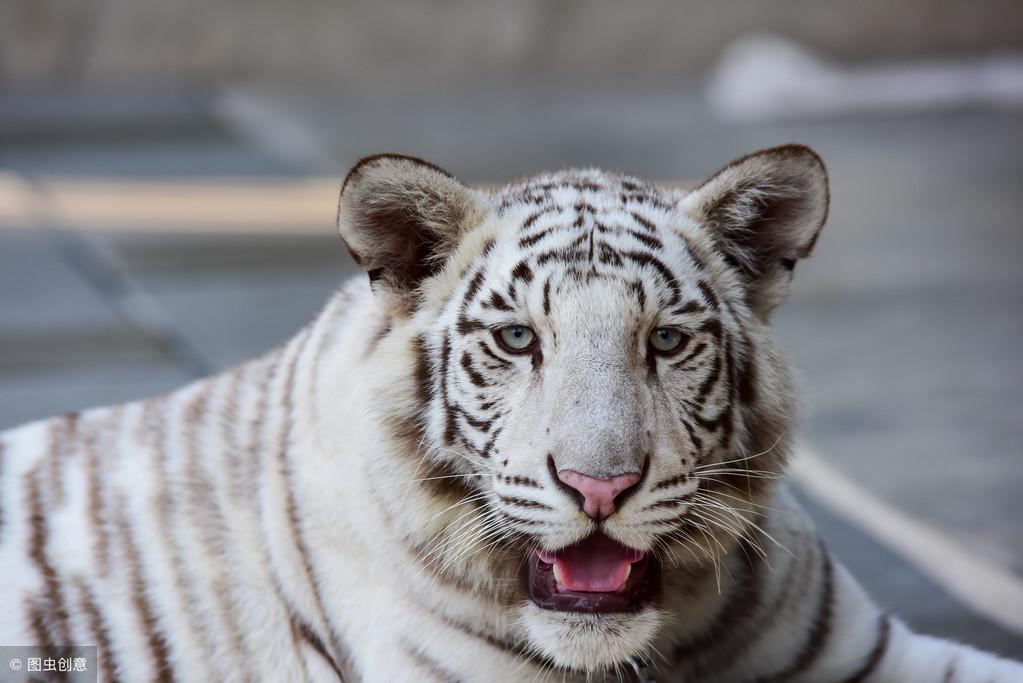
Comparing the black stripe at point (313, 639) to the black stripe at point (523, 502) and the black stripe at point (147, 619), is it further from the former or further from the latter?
the black stripe at point (523, 502)

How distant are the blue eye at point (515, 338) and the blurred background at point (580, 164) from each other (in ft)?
1.62

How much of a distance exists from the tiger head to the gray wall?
24.5 ft

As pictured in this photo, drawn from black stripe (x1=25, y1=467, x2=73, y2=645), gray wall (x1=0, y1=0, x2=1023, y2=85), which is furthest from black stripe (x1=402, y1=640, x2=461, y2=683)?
gray wall (x1=0, y1=0, x2=1023, y2=85)

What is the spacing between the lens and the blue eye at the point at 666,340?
1912mm

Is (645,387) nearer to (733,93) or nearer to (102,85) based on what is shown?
(733,93)

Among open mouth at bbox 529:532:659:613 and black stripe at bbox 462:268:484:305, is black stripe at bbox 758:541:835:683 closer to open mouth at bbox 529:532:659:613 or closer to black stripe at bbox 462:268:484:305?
open mouth at bbox 529:532:659:613

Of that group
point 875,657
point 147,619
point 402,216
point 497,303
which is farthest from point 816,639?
point 147,619

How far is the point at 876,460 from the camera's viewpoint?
146 inches

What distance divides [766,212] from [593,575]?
0.62 metres

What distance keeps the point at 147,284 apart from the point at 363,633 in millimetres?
3482

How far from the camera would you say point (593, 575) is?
6.15 ft

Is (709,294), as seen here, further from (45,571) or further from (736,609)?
(45,571)

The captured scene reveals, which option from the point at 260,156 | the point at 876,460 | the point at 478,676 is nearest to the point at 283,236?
the point at 260,156

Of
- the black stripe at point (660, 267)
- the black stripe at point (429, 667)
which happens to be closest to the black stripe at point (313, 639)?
the black stripe at point (429, 667)
